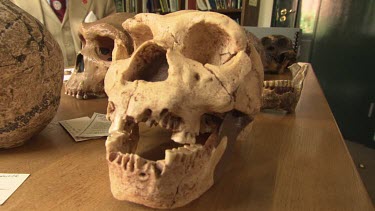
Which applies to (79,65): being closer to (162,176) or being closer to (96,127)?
(96,127)

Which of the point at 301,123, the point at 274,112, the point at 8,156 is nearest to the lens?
the point at 8,156

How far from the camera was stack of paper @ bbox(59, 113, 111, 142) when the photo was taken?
1092 millimetres

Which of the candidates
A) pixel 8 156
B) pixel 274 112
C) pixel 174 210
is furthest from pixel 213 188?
pixel 274 112

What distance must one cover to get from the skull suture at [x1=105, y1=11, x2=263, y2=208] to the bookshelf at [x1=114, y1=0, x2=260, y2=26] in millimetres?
2411

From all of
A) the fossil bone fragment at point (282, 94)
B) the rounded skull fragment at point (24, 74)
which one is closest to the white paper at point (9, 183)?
the rounded skull fragment at point (24, 74)

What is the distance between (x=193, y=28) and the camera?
79 cm

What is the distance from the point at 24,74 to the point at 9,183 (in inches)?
11.5

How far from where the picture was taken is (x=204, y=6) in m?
3.21

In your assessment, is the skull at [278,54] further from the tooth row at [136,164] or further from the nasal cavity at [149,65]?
the tooth row at [136,164]

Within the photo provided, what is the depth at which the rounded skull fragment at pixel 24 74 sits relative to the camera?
2.75 ft

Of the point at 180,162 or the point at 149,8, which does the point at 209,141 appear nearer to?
the point at 180,162

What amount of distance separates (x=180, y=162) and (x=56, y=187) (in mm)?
372

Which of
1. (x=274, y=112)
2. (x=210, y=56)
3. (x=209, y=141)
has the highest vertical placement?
(x=210, y=56)

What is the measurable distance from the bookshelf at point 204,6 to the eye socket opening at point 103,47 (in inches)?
64.3
